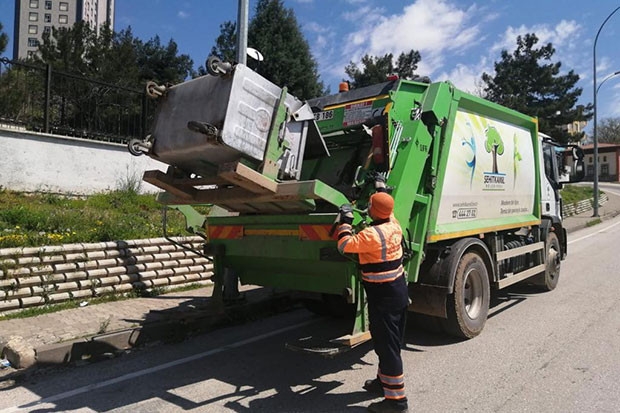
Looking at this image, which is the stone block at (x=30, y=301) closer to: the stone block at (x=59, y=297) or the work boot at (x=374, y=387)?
the stone block at (x=59, y=297)

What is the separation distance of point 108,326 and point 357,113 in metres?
3.65

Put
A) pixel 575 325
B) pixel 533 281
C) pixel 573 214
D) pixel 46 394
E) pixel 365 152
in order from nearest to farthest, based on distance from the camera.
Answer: pixel 46 394
pixel 365 152
pixel 575 325
pixel 533 281
pixel 573 214

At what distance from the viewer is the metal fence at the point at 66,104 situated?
9.53 meters

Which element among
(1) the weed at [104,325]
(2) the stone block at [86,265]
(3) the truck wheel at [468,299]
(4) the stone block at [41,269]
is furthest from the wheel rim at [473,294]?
(4) the stone block at [41,269]

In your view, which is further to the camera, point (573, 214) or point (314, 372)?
point (573, 214)

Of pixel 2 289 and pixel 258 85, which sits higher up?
pixel 258 85

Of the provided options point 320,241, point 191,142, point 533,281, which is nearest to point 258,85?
point 191,142

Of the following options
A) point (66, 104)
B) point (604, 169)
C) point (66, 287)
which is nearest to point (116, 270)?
point (66, 287)

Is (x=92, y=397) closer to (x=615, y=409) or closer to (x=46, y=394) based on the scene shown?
(x=46, y=394)

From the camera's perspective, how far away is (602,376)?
13.7 feet

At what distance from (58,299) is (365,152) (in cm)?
439

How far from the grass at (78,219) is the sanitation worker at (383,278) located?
4.91 metres

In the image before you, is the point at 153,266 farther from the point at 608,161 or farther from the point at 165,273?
the point at 608,161

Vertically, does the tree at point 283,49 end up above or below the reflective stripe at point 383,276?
above
